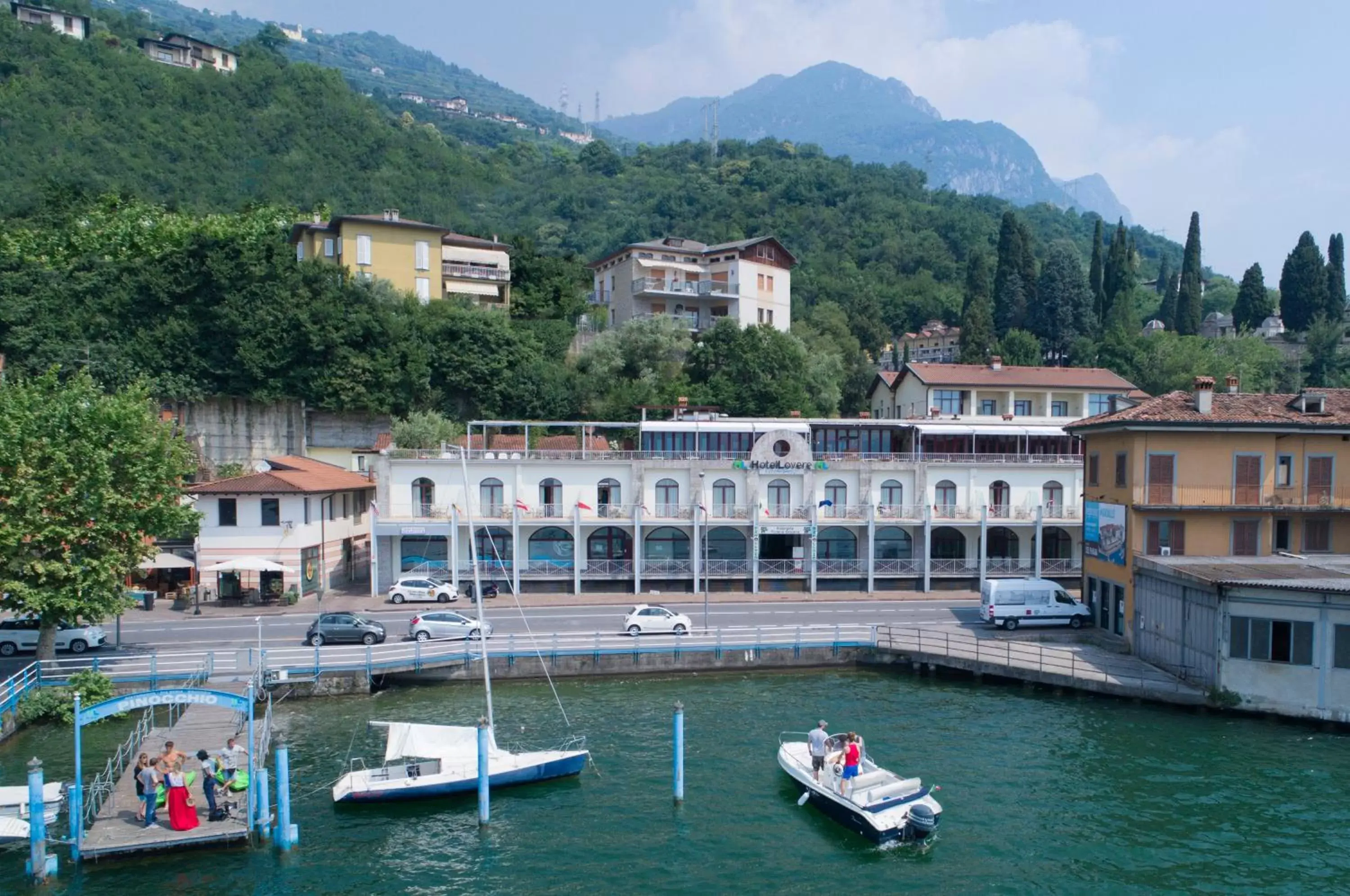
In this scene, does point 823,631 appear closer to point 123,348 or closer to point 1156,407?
point 1156,407

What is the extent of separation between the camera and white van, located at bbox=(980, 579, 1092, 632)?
39.2 metres

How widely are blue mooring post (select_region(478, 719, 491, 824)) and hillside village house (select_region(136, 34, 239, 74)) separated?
135354 millimetres

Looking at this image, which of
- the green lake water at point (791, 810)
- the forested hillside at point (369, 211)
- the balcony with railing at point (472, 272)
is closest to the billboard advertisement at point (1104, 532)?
the green lake water at point (791, 810)

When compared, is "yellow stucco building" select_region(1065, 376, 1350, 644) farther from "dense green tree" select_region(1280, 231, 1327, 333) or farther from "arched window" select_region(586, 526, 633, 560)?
"dense green tree" select_region(1280, 231, 1327, 333)

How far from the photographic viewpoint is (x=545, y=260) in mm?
78438

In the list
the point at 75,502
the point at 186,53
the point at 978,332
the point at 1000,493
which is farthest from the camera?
the point at 186,53

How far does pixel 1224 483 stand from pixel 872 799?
21855 millimetres

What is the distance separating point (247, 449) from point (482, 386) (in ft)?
50.7

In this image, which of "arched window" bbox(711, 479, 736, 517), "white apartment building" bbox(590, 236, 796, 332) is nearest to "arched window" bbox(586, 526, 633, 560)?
"arched window" bbox(711, 479, 736, 517)

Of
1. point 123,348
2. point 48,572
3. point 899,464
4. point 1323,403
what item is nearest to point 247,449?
point 123,348

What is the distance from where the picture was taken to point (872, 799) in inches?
902

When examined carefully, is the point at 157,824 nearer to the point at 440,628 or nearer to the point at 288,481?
the point at 440,628

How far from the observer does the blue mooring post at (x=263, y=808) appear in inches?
863

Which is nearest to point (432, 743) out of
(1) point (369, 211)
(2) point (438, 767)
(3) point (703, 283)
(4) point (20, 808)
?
(2) point (438, 767)
